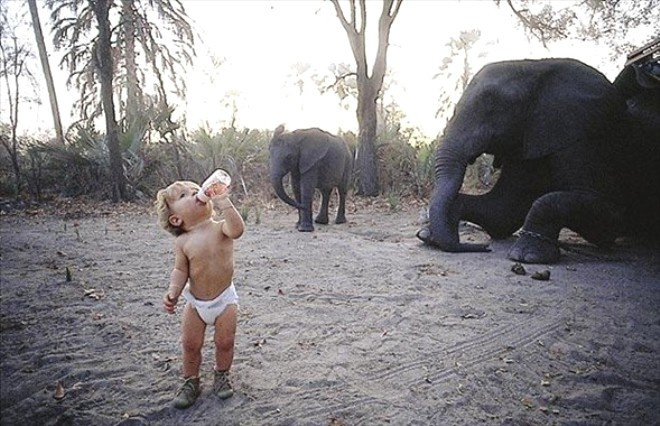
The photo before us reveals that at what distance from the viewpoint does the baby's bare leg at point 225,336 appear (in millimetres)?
2086

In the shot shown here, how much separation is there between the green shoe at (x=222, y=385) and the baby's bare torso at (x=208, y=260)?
389mm

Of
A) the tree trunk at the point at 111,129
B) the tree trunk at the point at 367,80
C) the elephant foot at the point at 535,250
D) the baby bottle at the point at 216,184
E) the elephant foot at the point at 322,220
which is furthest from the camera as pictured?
Result: the tree trunk at the point at 367,80

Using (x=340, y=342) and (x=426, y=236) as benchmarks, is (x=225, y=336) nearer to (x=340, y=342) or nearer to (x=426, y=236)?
(x=340, y=342)

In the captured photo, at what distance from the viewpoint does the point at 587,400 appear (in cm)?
215

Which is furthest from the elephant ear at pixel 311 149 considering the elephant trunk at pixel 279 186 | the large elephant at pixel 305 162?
the elephant trunk at pixel 279 186

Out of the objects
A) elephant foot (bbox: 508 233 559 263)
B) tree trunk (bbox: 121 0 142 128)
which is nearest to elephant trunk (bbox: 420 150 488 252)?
elephant foot (bbox: 508 233 559 263)

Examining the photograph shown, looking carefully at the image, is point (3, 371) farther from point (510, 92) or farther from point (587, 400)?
point (510, 92)

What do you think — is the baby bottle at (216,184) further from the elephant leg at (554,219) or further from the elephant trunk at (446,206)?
the elephant leg at (554,219)

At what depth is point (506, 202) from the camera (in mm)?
5559

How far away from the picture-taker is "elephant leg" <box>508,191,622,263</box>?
4512 millimetres

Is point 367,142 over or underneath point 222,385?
over

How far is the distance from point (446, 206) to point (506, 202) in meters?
1.09

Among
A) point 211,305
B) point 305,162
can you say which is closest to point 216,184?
point 211,305

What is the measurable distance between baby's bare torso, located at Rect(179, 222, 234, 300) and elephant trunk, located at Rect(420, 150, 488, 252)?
3.26m
